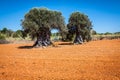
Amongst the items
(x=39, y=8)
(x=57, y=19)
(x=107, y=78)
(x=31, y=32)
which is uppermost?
(x=39, y=8)

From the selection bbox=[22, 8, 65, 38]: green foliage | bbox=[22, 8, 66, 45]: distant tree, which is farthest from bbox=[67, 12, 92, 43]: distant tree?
bbox=[22, 8, 65, 38]: green foliage

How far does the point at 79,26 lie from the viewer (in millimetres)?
45062

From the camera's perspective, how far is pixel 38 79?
901cm

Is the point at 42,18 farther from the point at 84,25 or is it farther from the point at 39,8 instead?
the point at 84,25

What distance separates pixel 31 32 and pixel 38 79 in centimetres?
2576

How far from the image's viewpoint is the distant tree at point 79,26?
4506cm

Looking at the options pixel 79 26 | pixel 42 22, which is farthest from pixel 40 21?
pixel 79 26

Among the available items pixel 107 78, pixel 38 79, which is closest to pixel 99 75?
pixel 107 78

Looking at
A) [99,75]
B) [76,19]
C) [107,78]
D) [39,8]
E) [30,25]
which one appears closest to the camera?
[107,78]

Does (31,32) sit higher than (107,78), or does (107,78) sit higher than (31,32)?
(31,32)

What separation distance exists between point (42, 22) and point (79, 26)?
43.0ft

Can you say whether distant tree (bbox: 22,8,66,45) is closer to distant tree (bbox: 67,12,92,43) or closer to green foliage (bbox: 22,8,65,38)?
green foliage (bbox: 22,8,65,38)

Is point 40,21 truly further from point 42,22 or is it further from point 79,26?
point 79,26

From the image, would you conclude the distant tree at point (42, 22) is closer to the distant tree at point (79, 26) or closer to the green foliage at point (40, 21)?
the green foliage at point (40, 21)
